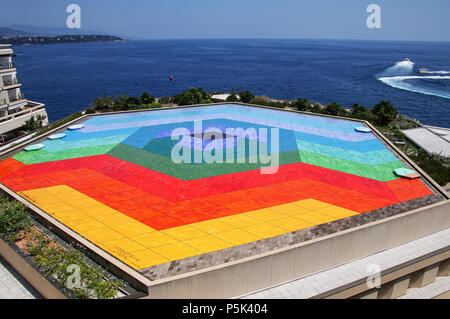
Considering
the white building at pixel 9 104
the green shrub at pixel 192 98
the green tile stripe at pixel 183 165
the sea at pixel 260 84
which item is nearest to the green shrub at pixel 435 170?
the green tile stripe at pixel 183 165

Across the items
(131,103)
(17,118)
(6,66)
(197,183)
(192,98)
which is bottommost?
(197,183)

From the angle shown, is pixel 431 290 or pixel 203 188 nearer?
pixel 431 290

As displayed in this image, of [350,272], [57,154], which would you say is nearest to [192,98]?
[57,154]

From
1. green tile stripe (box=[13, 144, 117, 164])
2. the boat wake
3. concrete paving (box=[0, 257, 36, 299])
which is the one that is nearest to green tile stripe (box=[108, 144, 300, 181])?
green tile stripe (box=[13, 144, 117, 164])

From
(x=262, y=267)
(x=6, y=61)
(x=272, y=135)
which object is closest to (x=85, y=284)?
(x=262, y=267)

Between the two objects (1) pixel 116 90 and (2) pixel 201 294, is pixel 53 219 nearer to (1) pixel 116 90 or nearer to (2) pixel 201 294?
(2) pixel 201 294

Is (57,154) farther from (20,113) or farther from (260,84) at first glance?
(260,84)

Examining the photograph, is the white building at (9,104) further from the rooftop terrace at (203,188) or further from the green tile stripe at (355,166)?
the green tile stripe at (355,166)
